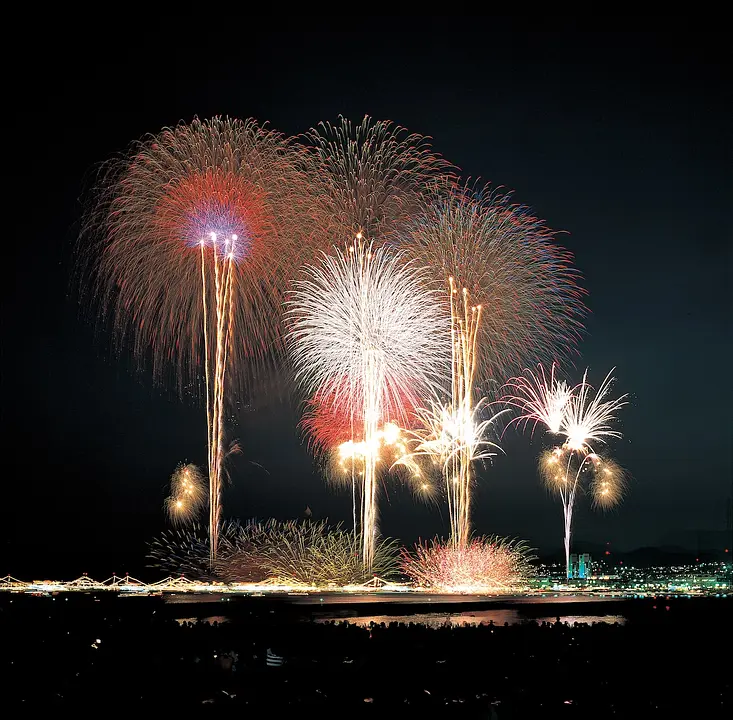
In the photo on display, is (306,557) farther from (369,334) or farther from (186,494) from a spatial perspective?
(186,494)

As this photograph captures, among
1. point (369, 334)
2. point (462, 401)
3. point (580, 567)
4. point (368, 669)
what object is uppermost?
point (369, 334)

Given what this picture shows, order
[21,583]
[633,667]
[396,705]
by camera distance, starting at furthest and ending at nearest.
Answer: [21,583], [633,667], [396,705]

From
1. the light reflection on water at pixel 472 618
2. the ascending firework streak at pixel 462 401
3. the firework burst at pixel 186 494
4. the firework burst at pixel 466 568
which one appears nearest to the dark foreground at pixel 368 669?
the light reflection on water at pixel 472 618

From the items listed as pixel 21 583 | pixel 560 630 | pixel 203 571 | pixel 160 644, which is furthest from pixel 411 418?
pixel 160 644

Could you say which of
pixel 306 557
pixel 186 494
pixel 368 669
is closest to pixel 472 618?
pixel 368 669

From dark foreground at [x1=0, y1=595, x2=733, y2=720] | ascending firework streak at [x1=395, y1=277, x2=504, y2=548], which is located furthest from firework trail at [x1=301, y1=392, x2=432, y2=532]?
dark foreground at [x1=0, y1=595, x2=733, y2=720]

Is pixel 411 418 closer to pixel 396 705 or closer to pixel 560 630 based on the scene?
pixel 560 630
